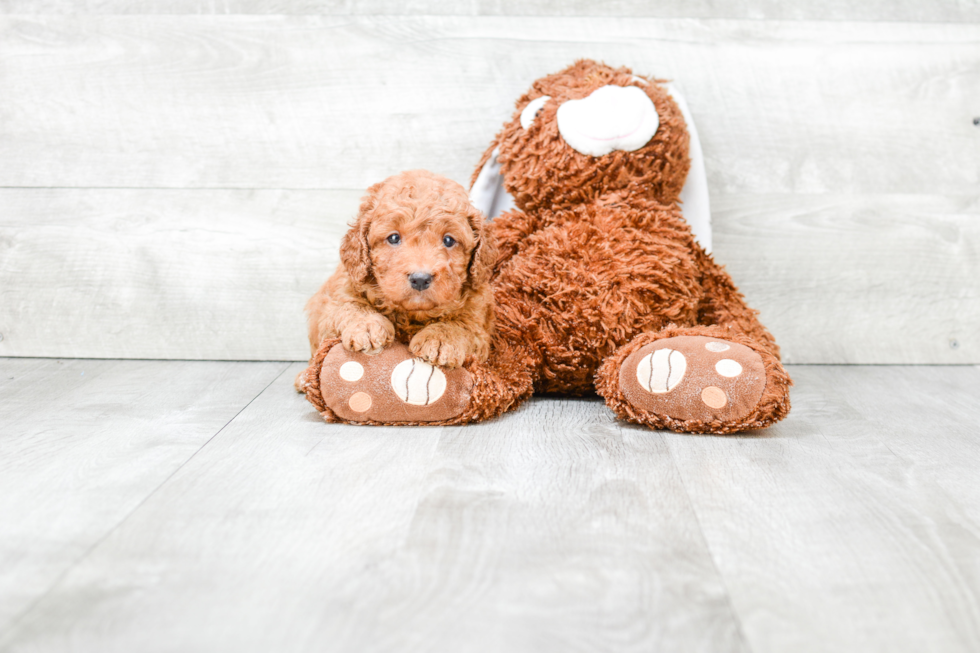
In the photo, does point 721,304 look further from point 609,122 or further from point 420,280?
point 420,280

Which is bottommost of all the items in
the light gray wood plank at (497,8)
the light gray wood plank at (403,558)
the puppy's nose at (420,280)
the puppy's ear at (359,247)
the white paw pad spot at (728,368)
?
the light gray wood plank at (403,558)

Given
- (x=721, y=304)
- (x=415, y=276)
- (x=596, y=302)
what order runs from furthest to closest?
(x=721, y=304), (x=596, y=302), (x=415, y=276)

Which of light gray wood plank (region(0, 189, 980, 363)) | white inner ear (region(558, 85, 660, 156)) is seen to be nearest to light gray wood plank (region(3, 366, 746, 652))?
white inner ear (region(558, 85, 660, 156))

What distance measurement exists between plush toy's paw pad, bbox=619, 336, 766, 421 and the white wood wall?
23.1 inches

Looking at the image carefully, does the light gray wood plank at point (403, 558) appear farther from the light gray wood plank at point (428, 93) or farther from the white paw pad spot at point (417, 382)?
the light gray wood plank at point (428, 93)

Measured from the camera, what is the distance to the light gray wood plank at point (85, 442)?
77 cm

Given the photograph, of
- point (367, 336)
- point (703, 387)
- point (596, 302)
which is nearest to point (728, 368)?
point (703, 387)

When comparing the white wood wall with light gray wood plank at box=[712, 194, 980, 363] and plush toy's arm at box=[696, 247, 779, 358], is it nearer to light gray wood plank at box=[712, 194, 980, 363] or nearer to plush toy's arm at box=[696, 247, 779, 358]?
light gray wood plank at box=[712, 194, 980, 363]

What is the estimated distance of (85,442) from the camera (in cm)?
111

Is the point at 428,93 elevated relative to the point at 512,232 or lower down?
elevated

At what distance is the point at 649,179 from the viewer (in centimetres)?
137

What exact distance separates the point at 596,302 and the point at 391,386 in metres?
0.38

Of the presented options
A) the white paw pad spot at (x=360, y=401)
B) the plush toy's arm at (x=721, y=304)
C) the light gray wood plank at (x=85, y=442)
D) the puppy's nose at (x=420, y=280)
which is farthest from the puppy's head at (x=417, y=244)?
the plush toy's arm at (x=721, y=304)

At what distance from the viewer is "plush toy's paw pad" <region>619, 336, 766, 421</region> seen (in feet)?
3.64
